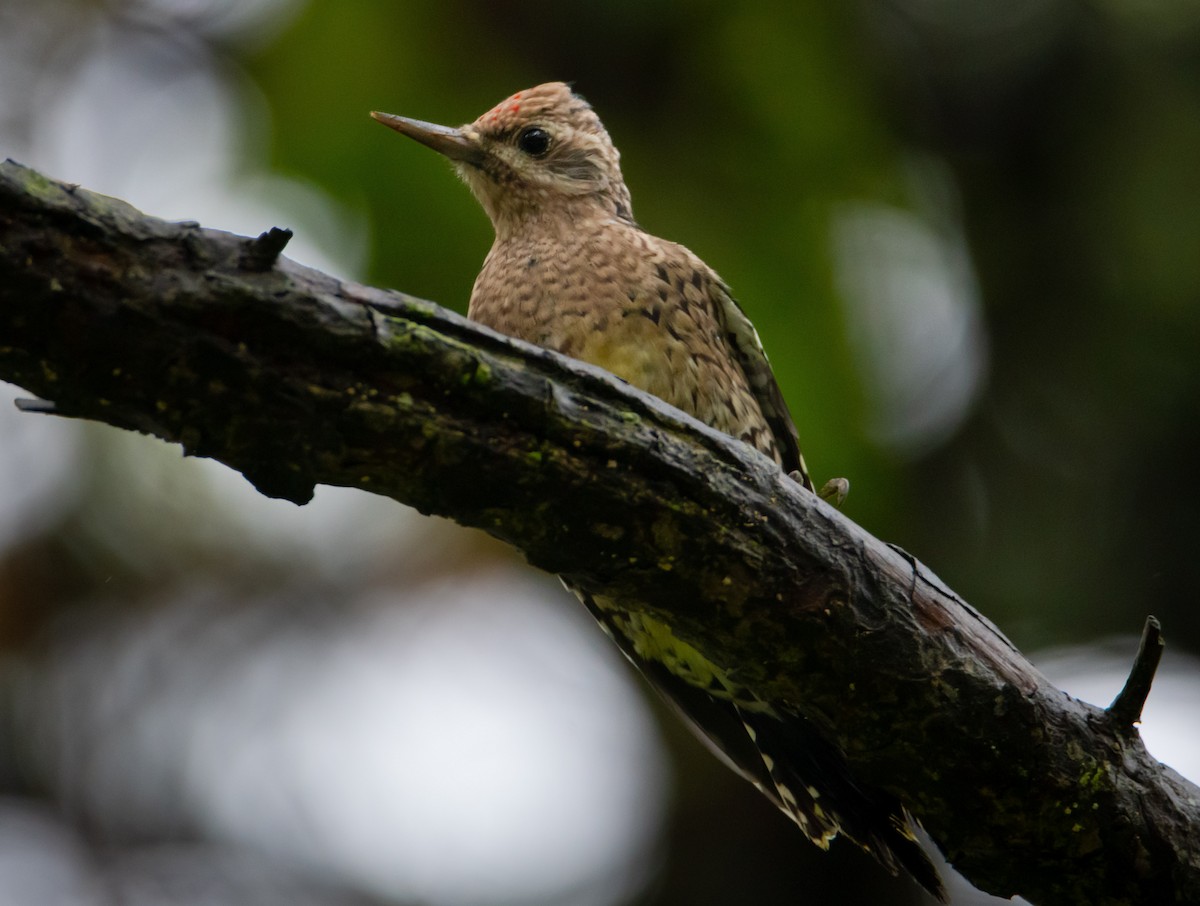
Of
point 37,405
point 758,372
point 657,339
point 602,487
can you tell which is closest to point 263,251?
point 37,405

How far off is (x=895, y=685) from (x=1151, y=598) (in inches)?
141

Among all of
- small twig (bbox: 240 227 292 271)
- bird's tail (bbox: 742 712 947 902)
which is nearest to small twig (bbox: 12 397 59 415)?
small twig (bbox: 240 227 292 271)

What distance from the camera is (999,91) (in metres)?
6.45

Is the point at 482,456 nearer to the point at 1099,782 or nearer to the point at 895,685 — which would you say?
the point at 895,685

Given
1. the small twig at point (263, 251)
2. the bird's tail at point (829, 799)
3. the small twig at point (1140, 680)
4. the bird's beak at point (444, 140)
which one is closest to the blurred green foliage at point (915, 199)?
the bird's beak at point (444, 140)

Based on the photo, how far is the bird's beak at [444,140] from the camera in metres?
4.68

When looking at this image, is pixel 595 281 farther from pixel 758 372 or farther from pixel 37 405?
pixel 37 405

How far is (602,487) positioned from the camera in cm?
256

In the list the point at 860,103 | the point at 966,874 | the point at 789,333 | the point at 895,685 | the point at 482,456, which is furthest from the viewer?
the point at 860,103

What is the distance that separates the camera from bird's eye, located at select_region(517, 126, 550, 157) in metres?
4.99

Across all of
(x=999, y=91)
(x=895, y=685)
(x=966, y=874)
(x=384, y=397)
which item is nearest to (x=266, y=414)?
(x=384, y=397)

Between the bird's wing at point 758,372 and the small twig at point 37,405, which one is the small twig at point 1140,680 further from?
the small twig at point 37,405

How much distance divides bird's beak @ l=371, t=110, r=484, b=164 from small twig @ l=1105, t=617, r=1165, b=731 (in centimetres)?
291

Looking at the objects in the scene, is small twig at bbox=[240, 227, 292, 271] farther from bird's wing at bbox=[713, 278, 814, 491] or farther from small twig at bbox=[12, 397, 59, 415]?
bird's wing at bbox=[713, 278, 814, 491]
